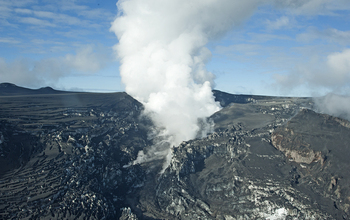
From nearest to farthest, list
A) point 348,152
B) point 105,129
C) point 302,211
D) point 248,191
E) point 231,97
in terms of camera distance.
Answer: point 302,211 < point 248,191 < point 348,152 < point 105,129 < point 231,97

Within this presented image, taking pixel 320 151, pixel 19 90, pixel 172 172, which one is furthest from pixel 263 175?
pixel 19 90

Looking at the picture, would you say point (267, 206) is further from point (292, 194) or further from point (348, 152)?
point (348, 152)

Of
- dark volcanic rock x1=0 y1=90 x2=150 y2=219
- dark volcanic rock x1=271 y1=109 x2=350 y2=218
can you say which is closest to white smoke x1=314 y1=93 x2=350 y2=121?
dark volcanic rock x1=271 y1=109 x2=350 y2=218

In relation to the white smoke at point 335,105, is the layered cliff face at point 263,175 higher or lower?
lower

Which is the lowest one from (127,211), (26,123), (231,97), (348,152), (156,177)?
(127,211)

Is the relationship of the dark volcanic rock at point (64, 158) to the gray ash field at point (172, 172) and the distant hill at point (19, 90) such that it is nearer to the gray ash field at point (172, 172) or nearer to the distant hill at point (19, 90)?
the gray ash field at point (172, 172)

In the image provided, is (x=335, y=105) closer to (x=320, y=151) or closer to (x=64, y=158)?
(x=320, y=151)

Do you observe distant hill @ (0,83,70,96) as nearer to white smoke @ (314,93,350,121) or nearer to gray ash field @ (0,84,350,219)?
gray ash field @ (0,84,350,219)

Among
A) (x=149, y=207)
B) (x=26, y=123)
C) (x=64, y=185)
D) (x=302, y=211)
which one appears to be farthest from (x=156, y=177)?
(x=26, y=123)

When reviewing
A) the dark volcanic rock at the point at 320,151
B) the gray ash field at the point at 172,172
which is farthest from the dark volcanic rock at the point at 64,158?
the dark volcanic rock at the point at 320,151
